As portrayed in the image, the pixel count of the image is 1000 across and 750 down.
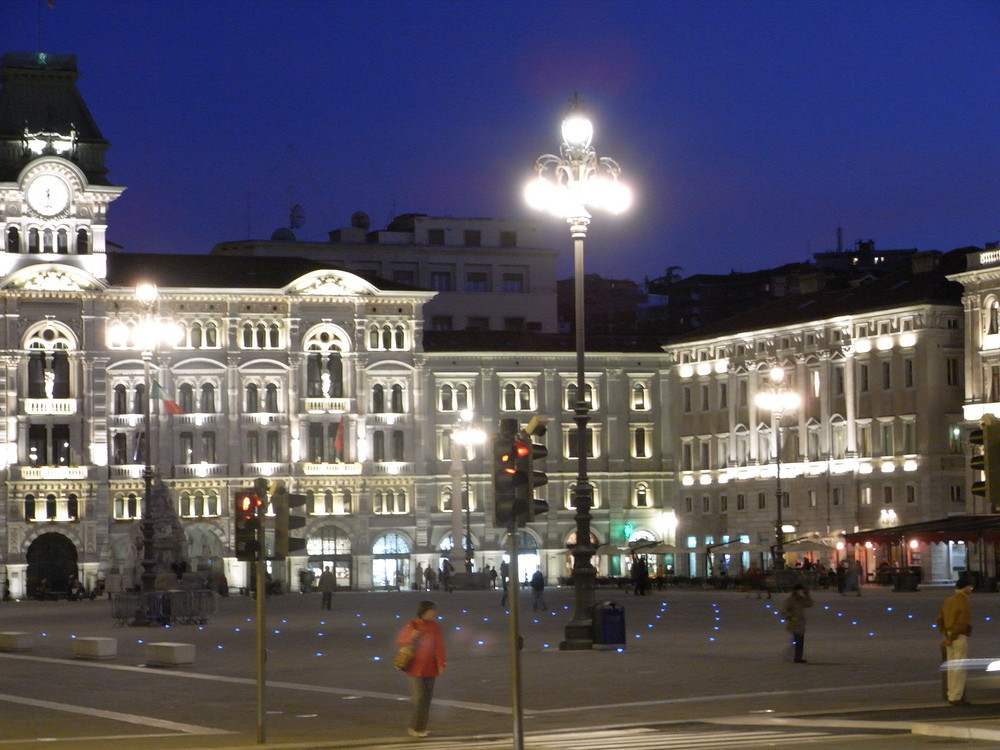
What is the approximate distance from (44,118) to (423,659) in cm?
8252

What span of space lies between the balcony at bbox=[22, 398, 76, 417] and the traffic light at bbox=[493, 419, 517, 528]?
267 ft

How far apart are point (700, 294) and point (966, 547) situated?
61.3 metres

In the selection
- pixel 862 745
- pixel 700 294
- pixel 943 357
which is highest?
A: pixel 700 294

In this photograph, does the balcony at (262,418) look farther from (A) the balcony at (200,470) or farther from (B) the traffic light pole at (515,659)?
(B) the traffic light pole at (515,659)

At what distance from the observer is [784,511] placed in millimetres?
96438

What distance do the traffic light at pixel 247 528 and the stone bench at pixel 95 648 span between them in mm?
15698

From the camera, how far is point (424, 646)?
2211 centimetres

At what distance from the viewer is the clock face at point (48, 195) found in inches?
3878

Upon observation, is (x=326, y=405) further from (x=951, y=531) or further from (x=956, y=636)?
(x=956, y=636)

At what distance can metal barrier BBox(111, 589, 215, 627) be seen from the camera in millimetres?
51281

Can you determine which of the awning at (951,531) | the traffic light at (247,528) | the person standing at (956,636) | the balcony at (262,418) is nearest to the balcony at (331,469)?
the balcony at (262,418)

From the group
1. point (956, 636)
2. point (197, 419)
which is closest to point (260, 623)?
point (956, 636)

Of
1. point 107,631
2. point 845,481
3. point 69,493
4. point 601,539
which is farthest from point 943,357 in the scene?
point 107,631

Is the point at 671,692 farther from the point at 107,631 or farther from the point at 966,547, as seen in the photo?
the point at 966,547
